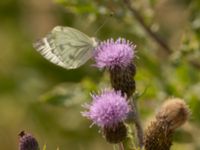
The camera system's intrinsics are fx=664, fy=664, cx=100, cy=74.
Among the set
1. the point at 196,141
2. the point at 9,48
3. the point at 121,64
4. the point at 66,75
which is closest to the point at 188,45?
the point at 196,141

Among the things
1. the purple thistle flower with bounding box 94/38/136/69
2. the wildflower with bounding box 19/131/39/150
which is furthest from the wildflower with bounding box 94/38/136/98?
the wildflower with bounding box 19/131/39/150

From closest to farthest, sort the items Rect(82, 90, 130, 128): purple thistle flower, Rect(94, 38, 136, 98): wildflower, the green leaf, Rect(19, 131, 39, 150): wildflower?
Rect(19, 131, 39, 150): wildflower
Rect(82, 90, 130, 128): purple thistle flower
Rect(94, 38, 136, 98): wildflower
the green leaf

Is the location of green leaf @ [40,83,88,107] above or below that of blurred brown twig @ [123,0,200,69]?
below

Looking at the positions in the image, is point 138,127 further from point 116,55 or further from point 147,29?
point 147,29

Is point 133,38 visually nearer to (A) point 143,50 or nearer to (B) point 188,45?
(A) point 143,50

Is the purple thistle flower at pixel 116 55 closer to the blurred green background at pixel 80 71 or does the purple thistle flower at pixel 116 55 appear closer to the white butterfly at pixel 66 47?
the white butterfly at pixel 66 47

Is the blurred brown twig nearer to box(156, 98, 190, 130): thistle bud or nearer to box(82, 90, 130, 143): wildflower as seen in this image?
box(156, 98, 190, 130): thistle bud
